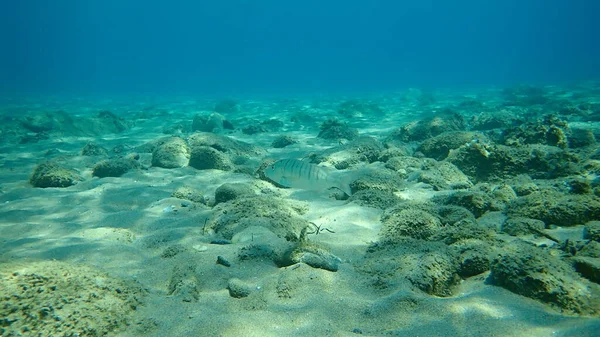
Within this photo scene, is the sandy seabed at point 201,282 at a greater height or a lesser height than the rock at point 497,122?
lesser

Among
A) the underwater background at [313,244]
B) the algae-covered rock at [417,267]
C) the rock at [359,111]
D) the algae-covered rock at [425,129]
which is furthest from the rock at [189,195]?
the rock at [359,111]

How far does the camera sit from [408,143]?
35.0 feet

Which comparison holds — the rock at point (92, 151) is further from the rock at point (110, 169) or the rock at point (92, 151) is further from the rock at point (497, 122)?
the rock at point (497, 122)

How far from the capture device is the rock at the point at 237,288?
3.08 m

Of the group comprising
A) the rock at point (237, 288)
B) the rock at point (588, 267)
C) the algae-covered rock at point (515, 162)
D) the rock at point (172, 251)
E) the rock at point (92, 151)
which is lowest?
the rock at point (172, 251)

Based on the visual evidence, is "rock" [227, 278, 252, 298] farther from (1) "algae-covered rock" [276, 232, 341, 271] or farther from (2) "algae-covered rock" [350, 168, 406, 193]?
(2) "algae-covered rock" [350, 168, 406, 193]

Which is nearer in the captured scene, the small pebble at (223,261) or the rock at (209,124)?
the small pebble at (223,261)

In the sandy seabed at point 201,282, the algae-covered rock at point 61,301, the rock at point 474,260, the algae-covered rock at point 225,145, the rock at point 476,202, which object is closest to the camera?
the algae-covered rock at point 61,301

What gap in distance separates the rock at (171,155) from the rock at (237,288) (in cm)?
601

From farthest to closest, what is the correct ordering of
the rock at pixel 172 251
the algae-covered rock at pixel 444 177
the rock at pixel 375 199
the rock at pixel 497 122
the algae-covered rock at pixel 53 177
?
1. the rock at pixel 497 122
2. the algae-covered rock at pixel 53 177
3. the algae-covered rock at pixel 444 177
4. the rock at pixel 375 199
5. the rock at pixel 172 251

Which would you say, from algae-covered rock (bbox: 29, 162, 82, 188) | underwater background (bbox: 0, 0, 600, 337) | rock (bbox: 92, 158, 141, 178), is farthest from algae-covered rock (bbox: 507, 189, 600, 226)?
algae-covered rock (bbox: 29, 162, 82, 188)

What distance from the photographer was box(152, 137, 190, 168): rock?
854 cm

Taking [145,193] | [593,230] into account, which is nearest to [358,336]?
[593,230]

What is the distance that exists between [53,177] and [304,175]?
584 cm
